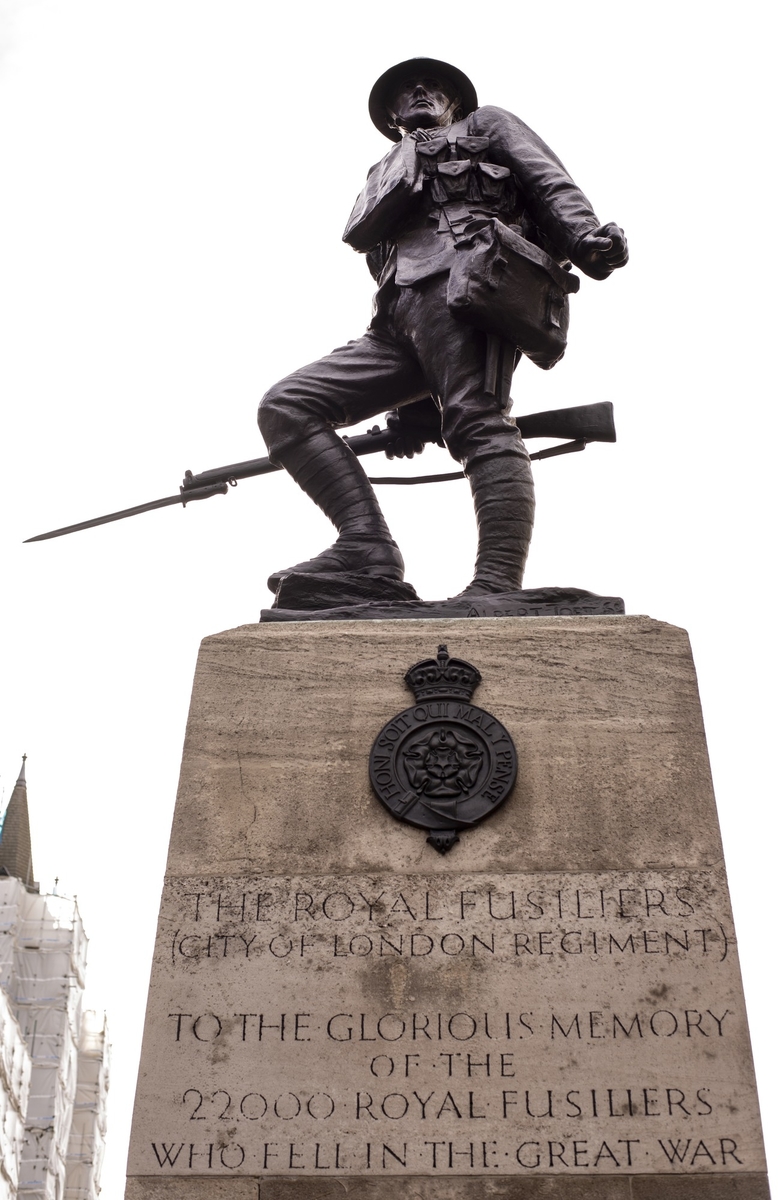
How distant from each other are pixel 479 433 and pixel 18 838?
2196 inches

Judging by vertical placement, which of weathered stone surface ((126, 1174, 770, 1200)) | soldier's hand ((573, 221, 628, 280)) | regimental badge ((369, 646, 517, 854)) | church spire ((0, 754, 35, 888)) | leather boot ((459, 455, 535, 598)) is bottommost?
weathered stone surface ((126, 1174, 770, 1200))

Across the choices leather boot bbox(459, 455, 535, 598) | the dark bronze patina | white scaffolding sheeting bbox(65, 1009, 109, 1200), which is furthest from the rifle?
white scaffolding sheeting bbox(65, 1009, 109, 1200)

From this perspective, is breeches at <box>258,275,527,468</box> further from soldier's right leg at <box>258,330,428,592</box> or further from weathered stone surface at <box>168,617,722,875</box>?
weathered stone surface at <box>168,617,722,875</box>

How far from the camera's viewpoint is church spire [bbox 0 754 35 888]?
183 ft

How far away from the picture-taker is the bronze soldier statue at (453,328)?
6105mm

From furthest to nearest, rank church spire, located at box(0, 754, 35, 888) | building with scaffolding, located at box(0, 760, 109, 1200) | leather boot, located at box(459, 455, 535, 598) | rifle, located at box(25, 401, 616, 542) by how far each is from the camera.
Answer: church spire, located at box(0, 754, 35, 888) < building with scaffolding, located at box(0, 760, 109, 1200) < rifle, located at box(25, 401, 616, 542) < leather boot, located at box(459, 455, 535, 598)

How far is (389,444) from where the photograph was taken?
23.9ft

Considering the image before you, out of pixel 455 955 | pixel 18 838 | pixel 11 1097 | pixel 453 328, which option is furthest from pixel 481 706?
pixel 18 838

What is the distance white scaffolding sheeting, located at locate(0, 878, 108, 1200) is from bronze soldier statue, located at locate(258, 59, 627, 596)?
40.0 metres

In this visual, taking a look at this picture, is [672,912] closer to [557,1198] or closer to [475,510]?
[557,1198]

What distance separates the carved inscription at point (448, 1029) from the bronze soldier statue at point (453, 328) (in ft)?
5.85

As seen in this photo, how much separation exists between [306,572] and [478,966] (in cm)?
219

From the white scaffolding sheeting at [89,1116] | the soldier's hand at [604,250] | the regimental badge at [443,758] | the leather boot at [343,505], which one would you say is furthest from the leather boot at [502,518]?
the white scaffolding sheeting at [89,1116]

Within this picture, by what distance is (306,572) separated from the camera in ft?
19.6
